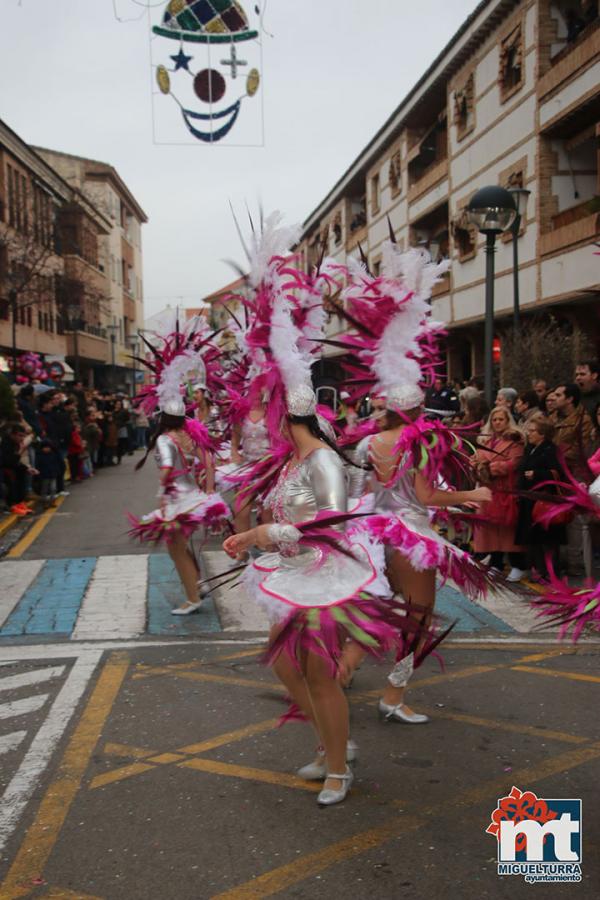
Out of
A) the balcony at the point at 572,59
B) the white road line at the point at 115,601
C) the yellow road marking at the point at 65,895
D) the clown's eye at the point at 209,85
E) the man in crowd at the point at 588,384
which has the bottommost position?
the yellow road marking at the point at 65,895

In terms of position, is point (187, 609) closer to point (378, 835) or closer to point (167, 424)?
point (167, 424)

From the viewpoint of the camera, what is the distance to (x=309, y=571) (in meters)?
3.96

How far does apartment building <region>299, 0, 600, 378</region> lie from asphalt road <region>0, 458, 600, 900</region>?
32.7ft

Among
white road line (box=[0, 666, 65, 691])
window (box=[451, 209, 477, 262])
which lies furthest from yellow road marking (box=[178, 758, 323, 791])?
window (box=[451, 209, 477, 262])

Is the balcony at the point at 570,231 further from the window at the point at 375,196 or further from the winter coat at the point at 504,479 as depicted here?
the window at the point at 375,196

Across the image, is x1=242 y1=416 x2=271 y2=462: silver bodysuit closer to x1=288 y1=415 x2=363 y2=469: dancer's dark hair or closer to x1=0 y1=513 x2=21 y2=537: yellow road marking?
x1=288 y1=415 x2=363 y2=469: dancer's dark hair

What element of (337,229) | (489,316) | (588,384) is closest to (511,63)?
(489,316)

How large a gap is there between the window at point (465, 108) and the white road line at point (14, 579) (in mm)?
18767

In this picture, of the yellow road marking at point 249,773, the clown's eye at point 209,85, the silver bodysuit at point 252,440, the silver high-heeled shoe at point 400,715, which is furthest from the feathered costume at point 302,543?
the clown's eye at point 209,85

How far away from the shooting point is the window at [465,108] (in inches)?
958

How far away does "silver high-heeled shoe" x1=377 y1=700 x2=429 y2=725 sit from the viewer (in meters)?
5.01

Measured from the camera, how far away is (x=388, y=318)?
5.16 m

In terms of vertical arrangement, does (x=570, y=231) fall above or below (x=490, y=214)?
above

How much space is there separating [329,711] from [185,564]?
3.97 m
